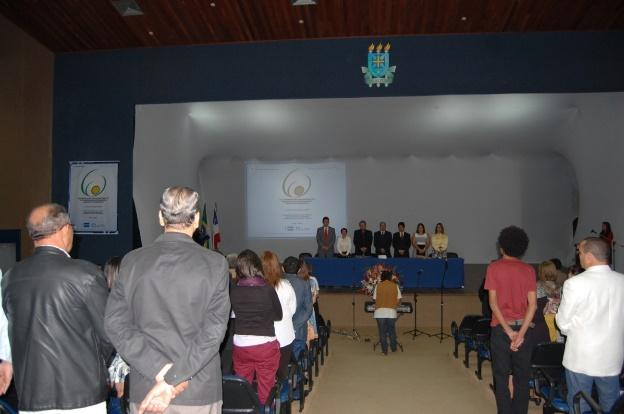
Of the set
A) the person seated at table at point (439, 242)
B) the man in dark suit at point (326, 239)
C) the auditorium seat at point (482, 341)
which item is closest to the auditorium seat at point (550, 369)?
the auditorium seat at point (482, 341)

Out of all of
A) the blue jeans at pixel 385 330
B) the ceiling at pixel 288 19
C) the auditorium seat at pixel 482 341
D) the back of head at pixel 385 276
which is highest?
the ceiling at pixel 288 19

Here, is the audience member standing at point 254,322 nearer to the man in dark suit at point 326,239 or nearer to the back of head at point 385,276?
the back of head at point 385,276

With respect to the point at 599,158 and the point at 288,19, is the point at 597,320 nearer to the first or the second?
the point at 288,19

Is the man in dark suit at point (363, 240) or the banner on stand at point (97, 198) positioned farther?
the man in dark suit at point (363, 240)

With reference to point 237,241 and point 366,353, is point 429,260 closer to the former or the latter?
point 366,353

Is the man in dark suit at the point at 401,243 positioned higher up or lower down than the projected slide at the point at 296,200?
lower down

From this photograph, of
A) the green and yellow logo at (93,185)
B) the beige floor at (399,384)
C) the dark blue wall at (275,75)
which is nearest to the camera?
the beige floor at (399,384)

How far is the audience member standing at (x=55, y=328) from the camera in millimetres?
2125

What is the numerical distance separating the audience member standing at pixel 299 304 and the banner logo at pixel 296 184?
8.09 metres

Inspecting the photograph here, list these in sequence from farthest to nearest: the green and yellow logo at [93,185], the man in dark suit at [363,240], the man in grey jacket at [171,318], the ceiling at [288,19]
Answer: the man in dark suit at [363,240]
the green and yellow logo at [93,185]
the ceiling at [288,19]
the man in grey jacket at [171,318]

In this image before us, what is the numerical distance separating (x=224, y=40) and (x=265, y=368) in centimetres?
662

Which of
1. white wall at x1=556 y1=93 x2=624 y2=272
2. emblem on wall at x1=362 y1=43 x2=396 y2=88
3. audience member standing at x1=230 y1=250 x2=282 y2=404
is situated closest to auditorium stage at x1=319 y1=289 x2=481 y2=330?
white wall at x1=556 y1=93 x2=624 y2=272

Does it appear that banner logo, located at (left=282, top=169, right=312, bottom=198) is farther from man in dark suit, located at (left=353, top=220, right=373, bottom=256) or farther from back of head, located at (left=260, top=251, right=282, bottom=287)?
back of head, located at (left=260, top=251, right=282, bottom=287)

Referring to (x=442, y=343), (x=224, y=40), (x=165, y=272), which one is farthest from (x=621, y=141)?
(x=165, y=272)
